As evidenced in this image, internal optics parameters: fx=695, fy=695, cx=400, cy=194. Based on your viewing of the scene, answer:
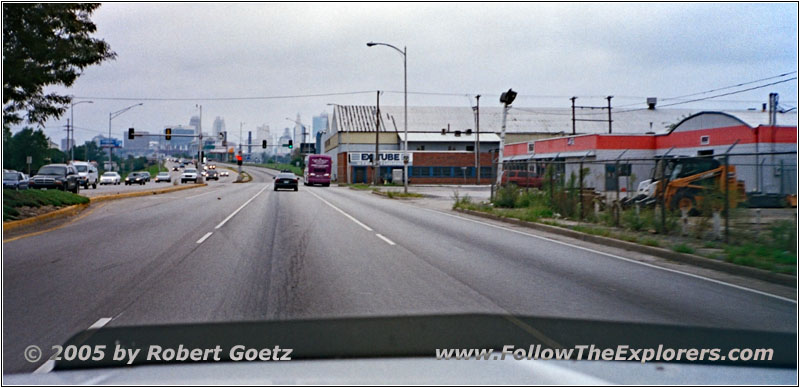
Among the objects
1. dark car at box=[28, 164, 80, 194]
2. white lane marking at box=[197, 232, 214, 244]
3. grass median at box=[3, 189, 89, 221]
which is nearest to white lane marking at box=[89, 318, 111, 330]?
white lane marking at box=[197, 232, 214, 244]

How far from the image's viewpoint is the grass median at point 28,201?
67.6 ft

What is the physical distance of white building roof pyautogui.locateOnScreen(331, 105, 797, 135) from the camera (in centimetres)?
8981

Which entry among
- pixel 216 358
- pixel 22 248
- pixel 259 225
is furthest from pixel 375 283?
pixel 259 225

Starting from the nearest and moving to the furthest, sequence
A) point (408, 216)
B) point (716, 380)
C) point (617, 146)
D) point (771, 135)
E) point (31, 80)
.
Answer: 1. point (716, 380)
2. point (31, 80)
3. point (408, 216)
4. point (771, 135)
5. point (617, 146)

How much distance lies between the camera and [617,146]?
48344mm

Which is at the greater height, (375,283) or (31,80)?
(31,80)

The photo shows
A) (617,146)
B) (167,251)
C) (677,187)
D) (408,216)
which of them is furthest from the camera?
(617,146)

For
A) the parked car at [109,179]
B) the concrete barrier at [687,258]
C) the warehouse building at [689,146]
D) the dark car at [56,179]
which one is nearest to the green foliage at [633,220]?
the warehouse building at [689,146]

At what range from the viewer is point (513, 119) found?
9281cm

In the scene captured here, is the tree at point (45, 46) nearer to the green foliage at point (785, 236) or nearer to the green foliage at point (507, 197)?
the green foliage at point (507, 197)

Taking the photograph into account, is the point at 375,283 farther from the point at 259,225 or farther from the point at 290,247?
the point at 259,225

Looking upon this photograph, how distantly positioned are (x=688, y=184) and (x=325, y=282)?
13430 mm

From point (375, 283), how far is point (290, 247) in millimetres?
4902

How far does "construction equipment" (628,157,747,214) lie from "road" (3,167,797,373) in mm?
3287
